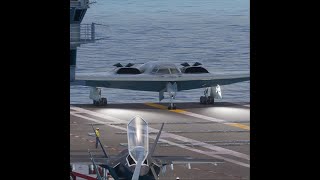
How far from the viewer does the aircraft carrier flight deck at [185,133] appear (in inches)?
2398

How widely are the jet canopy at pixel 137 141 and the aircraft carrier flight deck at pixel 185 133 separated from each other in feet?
18.2

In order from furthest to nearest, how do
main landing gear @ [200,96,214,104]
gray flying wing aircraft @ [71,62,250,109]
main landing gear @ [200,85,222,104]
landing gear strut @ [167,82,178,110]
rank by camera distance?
main landing gear @ [200,96,214,104], main landing gear @ [200,85,222,104], gray flying wing aircraft @ [71,62,250,109], landing gear strut @ [167,82,178,110]

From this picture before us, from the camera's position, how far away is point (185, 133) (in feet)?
243

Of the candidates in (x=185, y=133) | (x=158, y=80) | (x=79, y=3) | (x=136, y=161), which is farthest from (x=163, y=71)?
(x=136, y=161)

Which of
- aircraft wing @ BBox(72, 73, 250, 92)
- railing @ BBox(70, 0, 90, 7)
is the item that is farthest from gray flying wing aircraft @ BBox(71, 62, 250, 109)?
railing @ BBox(70, 0, 90, 7)

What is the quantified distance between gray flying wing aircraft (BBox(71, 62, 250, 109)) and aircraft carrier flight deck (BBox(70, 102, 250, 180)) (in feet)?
4.26

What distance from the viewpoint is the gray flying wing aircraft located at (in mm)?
88125

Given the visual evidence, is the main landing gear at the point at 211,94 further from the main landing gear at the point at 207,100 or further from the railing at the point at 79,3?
the railing at the point at 79,3

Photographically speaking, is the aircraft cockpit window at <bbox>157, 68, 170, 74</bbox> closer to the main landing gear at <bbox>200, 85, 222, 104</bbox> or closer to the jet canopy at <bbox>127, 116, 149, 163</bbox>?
the main landing gear at <bbox>200, 85, 222, 104</bbox>

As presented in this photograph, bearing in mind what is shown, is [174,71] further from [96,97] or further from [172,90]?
[96,97]
